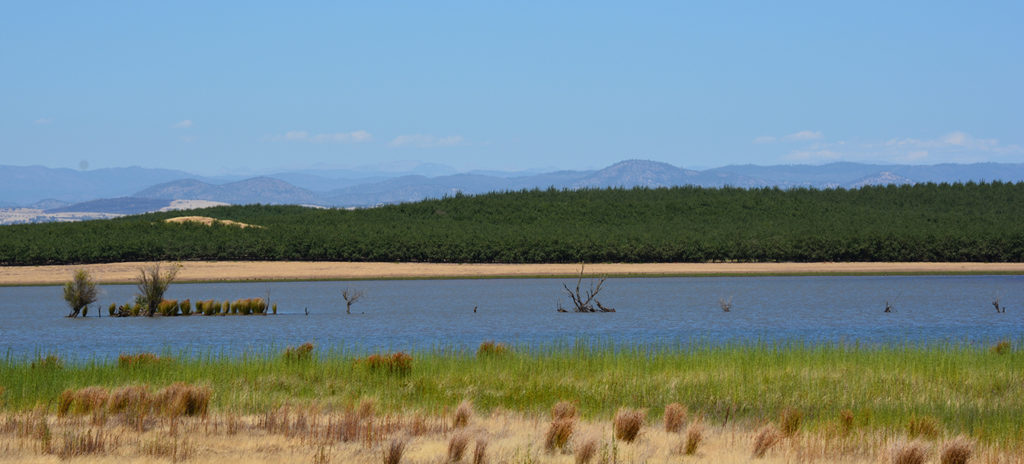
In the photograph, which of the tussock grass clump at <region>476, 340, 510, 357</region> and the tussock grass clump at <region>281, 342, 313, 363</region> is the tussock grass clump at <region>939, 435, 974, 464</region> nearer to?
the tussock grass clump at <region>476, 340, 510, 357</region>

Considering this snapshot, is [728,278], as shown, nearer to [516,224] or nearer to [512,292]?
[512,292]

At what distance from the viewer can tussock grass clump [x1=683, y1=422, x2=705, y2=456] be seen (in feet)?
48.1

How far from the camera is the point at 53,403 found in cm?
1792

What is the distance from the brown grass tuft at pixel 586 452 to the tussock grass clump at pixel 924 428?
4873 mm

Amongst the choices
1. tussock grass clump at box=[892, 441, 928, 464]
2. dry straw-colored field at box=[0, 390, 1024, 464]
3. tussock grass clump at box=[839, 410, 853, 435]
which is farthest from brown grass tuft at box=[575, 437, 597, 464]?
tussock grass clump at box=[839, 410, 853, 435]

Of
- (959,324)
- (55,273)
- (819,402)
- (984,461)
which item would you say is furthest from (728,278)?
(984,461)

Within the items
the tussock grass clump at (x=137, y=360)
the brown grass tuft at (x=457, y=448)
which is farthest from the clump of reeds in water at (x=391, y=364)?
the brown grass tuft at (x=457, y=448)

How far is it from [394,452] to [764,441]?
5053mm

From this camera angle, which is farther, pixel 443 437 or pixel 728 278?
pixel 728 278

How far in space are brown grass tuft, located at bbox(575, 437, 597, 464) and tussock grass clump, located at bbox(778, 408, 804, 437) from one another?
10.4 feet

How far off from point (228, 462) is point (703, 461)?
6.31m

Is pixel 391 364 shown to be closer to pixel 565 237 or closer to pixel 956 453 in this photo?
pixel 956 453

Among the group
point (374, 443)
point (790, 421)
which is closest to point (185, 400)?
point (374, 443)

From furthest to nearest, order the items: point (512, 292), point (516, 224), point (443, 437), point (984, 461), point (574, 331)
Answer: point (516, 224) < point (512, 292) < point (574, 331) < point (443, 437) < point (984, 461)
